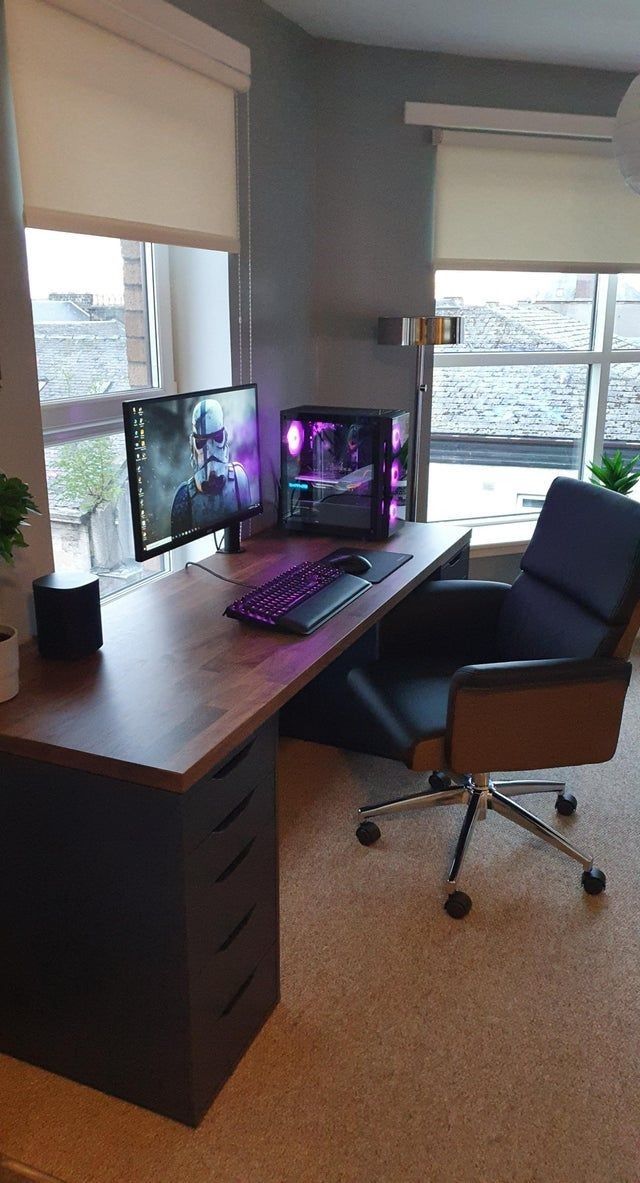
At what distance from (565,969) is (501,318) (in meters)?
2.67

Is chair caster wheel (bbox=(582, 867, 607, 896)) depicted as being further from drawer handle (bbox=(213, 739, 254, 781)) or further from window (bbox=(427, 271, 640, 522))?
window (bbox=(427, 271, 640, 522))

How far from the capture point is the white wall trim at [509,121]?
3115 millimetres

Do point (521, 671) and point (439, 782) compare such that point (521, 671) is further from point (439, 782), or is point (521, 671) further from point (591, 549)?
point (439, 782)

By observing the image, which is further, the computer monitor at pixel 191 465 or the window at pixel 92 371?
the window at pixel 92 371

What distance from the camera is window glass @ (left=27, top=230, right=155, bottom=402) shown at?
7.04 ft

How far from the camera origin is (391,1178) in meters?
1.45

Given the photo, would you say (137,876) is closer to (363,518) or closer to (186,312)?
(363,518)

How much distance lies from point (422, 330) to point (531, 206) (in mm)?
902

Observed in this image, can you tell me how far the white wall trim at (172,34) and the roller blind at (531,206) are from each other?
3.48ft

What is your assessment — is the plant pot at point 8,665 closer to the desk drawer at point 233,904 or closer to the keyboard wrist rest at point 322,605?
the desk drawer at point 233,904

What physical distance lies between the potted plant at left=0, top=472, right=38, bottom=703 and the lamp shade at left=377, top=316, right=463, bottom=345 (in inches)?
69.4

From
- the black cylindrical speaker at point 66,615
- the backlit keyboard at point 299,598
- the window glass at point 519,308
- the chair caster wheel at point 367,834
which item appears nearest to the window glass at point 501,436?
the window glass at point 519,308

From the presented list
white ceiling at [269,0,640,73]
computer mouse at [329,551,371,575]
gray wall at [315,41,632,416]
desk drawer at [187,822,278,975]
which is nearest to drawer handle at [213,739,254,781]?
desk drawer at [187,822,278,975]

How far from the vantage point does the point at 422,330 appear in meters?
2.98
